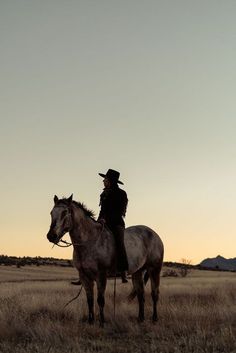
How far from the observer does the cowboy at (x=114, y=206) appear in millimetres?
13797

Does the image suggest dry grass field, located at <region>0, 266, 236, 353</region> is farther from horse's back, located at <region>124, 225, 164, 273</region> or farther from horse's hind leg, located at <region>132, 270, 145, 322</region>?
horse's back, located at <region>124, 225, 164, 273</region>

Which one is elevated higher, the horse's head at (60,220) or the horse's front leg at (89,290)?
the horse's head at (60,220)

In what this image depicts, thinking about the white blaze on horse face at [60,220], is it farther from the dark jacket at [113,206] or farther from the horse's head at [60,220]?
the dark jacket at [113,206]

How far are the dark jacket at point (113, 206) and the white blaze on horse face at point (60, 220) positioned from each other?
1413 mm

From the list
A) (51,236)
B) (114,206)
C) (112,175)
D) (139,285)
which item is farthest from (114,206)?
(139,285)

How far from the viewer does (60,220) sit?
12.5m

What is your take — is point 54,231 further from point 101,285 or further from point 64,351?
point 64,351

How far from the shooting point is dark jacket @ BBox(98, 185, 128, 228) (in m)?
13.9

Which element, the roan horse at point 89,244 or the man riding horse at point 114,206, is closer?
the roan horse at point 89,244

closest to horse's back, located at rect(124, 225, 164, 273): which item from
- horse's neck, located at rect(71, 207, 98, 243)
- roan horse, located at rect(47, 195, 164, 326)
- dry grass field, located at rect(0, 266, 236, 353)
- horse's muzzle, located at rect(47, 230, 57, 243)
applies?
roan horse, located at rect(47, 195, 164, 326)

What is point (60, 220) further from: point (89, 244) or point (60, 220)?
point (89, 244)

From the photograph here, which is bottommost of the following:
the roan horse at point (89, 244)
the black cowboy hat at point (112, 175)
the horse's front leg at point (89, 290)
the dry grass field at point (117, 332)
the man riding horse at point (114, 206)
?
the dry grass field at point (117, 332)

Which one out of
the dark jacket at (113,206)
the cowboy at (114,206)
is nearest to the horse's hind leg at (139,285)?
the cowboy at (114,206)

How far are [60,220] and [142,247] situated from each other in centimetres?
326
